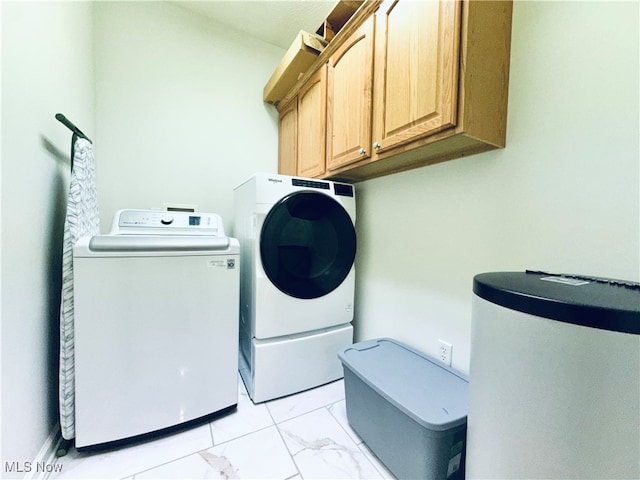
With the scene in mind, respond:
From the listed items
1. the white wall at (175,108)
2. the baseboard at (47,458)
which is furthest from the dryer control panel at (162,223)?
the baseboard at (47,458)

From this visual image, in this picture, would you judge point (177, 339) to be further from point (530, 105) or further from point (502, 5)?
point (502, 5)

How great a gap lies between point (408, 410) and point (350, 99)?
1449 millimetres

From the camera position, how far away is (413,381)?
3.49ft

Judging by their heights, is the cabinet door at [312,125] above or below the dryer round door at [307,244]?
above

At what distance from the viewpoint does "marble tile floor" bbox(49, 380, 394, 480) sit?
1.00 m

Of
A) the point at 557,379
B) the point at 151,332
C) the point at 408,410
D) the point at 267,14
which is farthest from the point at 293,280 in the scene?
the point at 267,14

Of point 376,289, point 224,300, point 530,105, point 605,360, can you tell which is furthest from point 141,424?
point 530,105

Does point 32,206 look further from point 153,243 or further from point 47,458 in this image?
point 47,458

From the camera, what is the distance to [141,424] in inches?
43.8

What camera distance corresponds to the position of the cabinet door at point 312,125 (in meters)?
1.63

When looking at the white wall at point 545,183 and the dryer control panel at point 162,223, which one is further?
the dryer control panel at point 162,223

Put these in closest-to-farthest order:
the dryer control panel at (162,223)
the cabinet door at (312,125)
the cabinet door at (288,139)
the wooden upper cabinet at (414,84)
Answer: the wooden upper cabinet at (414,84), the dryer control panel at (162,223), the cabinet door at (312,125), the cabinet door at (288,139)

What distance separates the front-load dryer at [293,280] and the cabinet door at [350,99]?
25 centimetres

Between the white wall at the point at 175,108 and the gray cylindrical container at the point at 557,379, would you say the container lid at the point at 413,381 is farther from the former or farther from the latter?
the white wall at the point at 175,108
